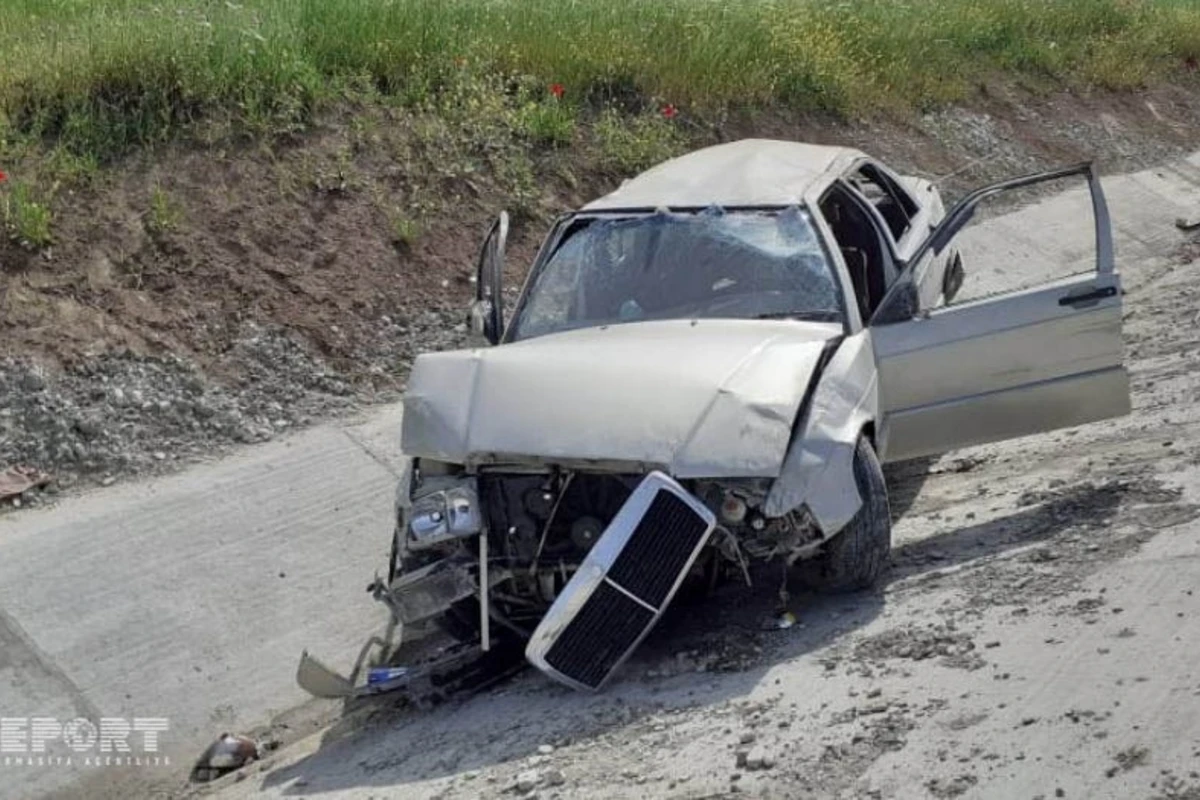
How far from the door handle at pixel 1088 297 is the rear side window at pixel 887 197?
1.45 meters

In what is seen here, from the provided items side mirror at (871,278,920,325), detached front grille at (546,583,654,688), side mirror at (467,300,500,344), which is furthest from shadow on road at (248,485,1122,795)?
side mirror at (467,300,500,344)

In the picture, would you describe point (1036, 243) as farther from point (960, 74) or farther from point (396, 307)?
point (396, 307)

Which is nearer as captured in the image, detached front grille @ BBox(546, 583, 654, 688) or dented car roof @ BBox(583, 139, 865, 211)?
detached front grille @ BBox(546, 583, 654, 688)

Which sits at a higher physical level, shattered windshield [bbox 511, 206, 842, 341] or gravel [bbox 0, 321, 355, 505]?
shattered windshield [bbox 511, 206, 842, 341]

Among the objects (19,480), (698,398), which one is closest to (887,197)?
(698,398)

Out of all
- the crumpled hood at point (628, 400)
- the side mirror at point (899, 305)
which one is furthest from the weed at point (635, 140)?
the crumpled hood at point (628, 400)

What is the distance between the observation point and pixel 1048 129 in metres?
17.2

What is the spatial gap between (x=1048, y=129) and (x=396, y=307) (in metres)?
8.63

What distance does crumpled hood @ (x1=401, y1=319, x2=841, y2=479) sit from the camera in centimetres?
642

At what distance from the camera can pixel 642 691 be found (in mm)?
6461

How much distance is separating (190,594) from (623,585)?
284 cm

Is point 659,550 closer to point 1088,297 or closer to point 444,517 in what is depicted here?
point 444,517

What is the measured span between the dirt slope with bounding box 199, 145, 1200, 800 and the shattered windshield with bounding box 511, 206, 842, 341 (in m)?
1.22

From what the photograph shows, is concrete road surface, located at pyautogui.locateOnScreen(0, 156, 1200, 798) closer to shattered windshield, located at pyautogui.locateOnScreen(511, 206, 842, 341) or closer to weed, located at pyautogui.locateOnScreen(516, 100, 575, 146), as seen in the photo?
shattered windshield, located at pyautogui.locateOnScreen(511, 206, 842, 341)
